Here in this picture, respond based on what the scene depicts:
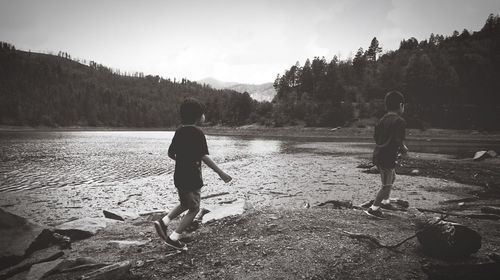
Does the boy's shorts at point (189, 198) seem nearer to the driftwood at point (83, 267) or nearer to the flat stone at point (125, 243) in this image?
the driftwood at point (83, 267)

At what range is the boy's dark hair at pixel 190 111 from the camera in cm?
521

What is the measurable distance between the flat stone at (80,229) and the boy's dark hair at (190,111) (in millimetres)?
4227

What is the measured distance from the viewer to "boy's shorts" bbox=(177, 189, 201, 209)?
17.0 feet

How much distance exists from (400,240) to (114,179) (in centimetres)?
1704

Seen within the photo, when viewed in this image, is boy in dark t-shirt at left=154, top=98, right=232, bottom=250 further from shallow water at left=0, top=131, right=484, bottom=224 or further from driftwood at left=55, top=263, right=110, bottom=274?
shallow water at left=0, top=131, right=484, bottom=224

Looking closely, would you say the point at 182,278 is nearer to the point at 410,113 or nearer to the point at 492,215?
the point at 492,215

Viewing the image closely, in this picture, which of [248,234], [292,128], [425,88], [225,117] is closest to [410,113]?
[425,88]

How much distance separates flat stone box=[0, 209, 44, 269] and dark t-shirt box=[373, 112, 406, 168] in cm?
752

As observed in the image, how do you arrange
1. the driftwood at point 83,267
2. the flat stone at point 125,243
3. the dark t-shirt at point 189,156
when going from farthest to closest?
the flat stone at point 125,243
the dark t-shirt at point 189,156
the driftwood at point 83,267

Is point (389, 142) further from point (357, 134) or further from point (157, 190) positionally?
point (357, 134)

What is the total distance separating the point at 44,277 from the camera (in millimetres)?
4371

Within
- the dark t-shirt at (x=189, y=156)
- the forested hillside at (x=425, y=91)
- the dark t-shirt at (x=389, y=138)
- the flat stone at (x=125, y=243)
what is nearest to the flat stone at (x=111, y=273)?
the dark t-shirt at (x=189, y=156)

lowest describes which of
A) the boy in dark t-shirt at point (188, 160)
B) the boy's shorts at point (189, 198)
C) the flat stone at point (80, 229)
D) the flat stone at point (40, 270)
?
the flat stone at point (80, 229)

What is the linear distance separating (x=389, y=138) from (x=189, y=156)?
458 centimetres
